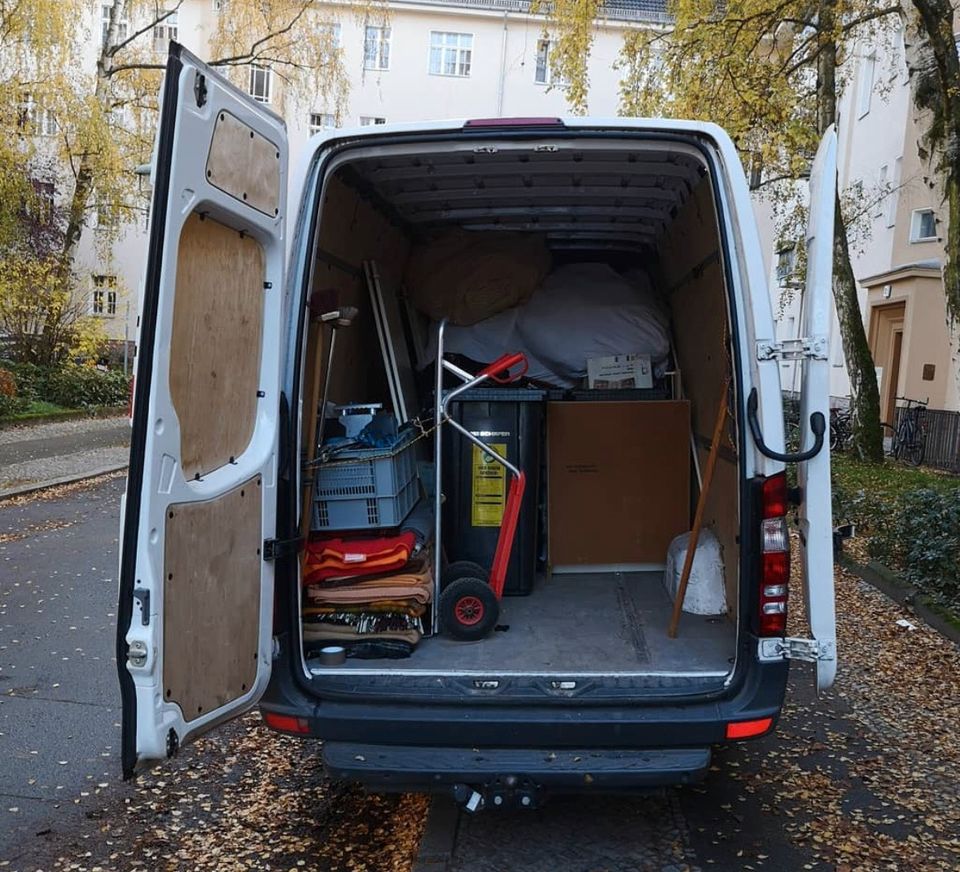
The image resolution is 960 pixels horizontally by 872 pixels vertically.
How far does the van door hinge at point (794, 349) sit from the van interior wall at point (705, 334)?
626mm

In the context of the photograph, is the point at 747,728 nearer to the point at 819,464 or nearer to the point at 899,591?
the point at 819,464

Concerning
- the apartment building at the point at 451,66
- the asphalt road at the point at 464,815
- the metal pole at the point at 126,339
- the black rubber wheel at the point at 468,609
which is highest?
the apartment building at the point at 451,66

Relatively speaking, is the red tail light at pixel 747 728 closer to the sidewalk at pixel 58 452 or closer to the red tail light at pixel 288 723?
the red tail light at pixel 288 723

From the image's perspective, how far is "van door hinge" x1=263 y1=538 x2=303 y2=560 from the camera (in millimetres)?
2926

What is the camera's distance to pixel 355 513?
3.71 meters

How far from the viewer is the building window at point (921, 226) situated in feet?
58.6

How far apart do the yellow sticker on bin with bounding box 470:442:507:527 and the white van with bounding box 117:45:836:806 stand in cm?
117

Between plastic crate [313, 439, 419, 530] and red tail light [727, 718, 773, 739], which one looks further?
plastic crate [313, 439, 419, 530]

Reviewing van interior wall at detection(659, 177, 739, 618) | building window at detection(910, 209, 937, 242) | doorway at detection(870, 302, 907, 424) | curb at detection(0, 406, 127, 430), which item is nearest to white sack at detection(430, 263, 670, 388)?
van interior wall at detection(659, 177, 739, 618)

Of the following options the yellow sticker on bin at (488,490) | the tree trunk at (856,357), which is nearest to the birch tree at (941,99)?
the tree trunk at (856,357)

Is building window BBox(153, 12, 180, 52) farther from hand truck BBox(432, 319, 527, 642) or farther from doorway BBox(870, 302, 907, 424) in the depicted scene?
hand truck BBox(432, 319, 527, 642)

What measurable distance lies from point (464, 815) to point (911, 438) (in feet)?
45.5

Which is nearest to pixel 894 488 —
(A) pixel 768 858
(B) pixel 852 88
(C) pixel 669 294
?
(C) pixel 669 294

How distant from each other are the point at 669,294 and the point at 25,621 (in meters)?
4.49
